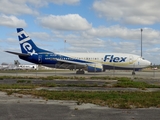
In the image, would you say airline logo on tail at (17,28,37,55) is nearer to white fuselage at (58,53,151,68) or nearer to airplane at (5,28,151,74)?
airplane at (5,28,151,74)

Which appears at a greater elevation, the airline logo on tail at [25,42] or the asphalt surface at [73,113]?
the airline logo on tail at [25,42]

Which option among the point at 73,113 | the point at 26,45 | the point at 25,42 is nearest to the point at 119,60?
the point at 26,45

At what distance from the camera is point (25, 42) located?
140 feet

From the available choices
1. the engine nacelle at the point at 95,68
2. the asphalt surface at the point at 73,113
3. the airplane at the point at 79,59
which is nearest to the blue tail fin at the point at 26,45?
the airplane at the point at 79,59

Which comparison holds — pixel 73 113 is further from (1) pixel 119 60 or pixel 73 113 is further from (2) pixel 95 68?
(1) pixel 119 60

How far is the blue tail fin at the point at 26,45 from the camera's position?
42.7 meters

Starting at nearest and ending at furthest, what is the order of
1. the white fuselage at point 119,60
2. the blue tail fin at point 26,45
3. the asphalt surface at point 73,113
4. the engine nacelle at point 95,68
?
the asphalt surface at point 73,113
the engine nacelle at point 95,68
the white fuselage at point 119,60
the blue tail fin at point 26,45

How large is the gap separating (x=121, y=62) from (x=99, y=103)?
2968 cm

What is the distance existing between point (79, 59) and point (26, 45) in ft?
30.9

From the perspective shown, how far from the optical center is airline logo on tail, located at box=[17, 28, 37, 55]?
42656 mm

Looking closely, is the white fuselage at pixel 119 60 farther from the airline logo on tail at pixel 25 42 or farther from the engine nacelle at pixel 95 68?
the airline logo on tail at pixel 25 42

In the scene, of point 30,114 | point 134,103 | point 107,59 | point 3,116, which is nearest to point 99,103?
point 134,103

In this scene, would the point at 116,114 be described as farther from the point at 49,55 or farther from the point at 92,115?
the point at 49,55

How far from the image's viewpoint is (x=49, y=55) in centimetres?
4169
